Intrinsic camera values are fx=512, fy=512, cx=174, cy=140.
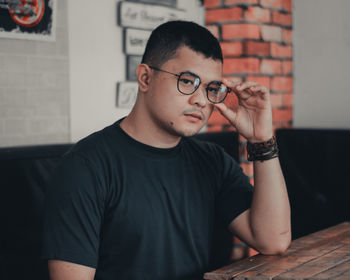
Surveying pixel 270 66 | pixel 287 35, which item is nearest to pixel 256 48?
pixel 270 66

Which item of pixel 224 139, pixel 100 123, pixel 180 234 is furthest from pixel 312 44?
pixel 180 234

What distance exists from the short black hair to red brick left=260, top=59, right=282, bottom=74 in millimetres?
1532

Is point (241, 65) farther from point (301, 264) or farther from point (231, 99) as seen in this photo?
point (301, 264)

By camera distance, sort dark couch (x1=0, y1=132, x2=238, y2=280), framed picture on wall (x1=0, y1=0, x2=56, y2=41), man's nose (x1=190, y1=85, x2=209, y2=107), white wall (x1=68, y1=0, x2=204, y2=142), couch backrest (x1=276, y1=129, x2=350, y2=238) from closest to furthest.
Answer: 1. man's nose (x1=190, y1=85, x2=209, y2=107)
2. dark couch (x1=0, y1=132, x2=238, y2=280)
3. framed picture on wall (x1=0, y1=0, x2=56, y2=41)
4. white wall (x1=68, y1=0, x2=204, y2=142)
5. couch backrest (x1=276, y1=129, x2=350, y2=238)

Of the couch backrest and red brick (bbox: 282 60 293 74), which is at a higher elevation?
red brick (bbox: 282 60 293 74)

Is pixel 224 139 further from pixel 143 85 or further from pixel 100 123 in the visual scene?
pixel 143 85

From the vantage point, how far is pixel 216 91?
1.59 metres

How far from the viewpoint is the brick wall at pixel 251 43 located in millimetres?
3041

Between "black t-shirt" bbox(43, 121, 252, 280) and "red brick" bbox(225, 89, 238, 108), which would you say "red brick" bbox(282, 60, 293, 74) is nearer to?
"red brick" bbox(225, 89, 238, 108)

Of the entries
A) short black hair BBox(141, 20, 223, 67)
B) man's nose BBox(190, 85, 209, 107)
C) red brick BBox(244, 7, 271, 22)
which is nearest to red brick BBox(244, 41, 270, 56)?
red brick BBox(244, 7, 271, 22)

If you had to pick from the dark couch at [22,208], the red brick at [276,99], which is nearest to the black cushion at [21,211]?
the dark couch at [22,208]

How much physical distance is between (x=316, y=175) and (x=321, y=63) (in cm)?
74

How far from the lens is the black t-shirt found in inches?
54.9

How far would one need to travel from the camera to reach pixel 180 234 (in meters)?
1.60
